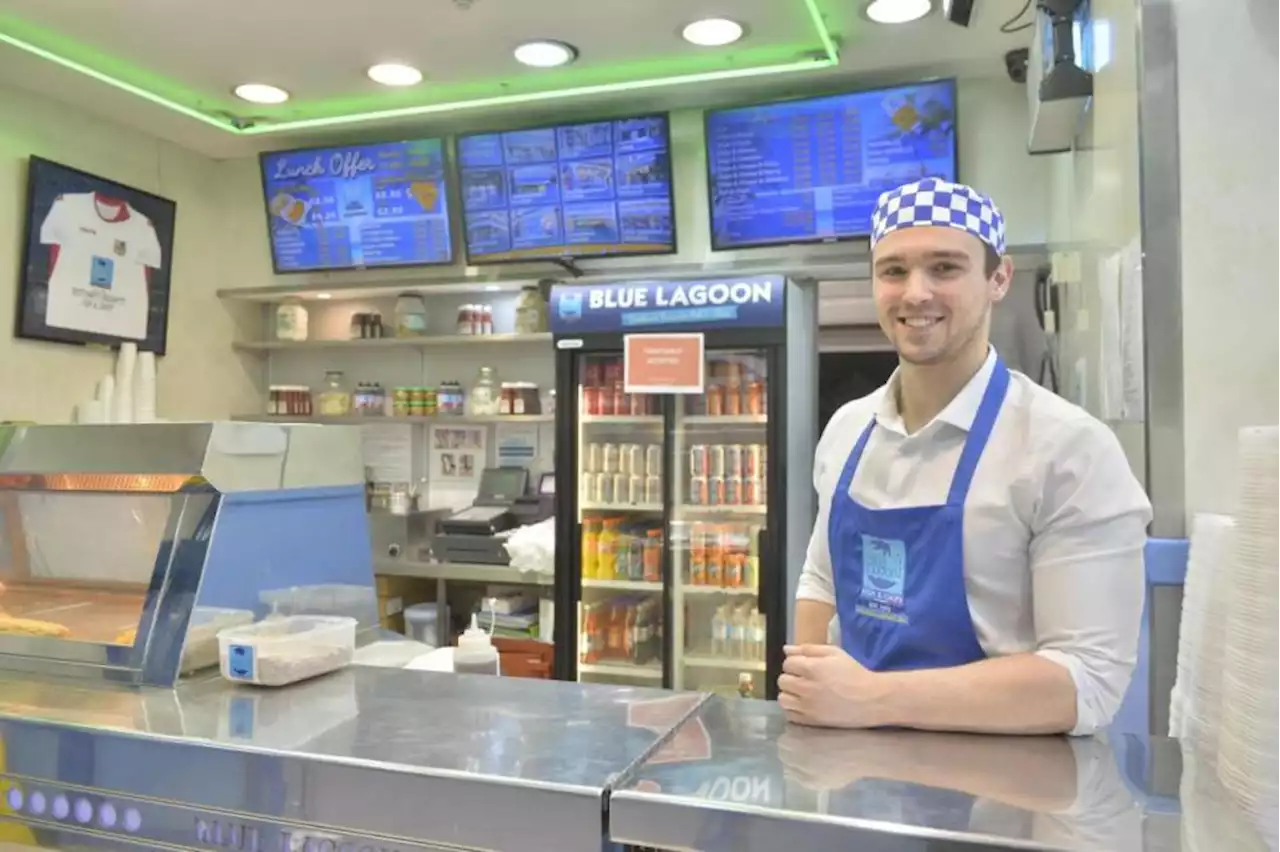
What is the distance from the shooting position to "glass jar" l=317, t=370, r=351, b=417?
5.20m

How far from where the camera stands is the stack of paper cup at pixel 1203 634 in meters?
1.31

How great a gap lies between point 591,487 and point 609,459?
15 cm

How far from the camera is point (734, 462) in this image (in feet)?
13.6

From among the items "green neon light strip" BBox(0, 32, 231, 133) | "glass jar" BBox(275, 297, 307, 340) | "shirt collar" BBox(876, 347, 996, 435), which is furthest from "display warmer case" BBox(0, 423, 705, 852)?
"glass jar" BBox(275, 297, 307, 340)

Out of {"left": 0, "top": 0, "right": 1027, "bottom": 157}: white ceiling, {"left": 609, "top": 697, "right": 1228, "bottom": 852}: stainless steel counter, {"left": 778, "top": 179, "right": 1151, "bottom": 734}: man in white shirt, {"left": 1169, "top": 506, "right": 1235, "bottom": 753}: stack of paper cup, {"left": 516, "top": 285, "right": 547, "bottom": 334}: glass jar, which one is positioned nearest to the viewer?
{"left": 609, "top": 697, "right": 1228, "bottom": 852}: stainless steel counter

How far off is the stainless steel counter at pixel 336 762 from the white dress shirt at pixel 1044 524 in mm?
458

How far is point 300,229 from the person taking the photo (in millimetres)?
5059

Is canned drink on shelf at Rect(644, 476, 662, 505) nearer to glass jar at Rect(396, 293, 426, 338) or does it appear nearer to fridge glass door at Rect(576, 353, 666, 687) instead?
fridge glass door at Rect(576, 353, 666, 687)

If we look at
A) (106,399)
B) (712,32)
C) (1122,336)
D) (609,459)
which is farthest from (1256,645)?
(106,399)

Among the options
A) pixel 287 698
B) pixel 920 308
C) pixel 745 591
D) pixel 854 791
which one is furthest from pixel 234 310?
pixel 854 791

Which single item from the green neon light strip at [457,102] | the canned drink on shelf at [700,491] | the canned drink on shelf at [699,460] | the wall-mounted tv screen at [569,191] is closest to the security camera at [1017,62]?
the green neon light strip at [457,102]

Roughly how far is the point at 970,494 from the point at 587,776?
2.26 feet

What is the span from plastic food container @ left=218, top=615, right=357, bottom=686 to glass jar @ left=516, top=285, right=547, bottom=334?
3.24 m

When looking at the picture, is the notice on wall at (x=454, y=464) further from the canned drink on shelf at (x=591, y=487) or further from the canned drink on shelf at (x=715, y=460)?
the canned drink on shelf at (x=715, y=460)
